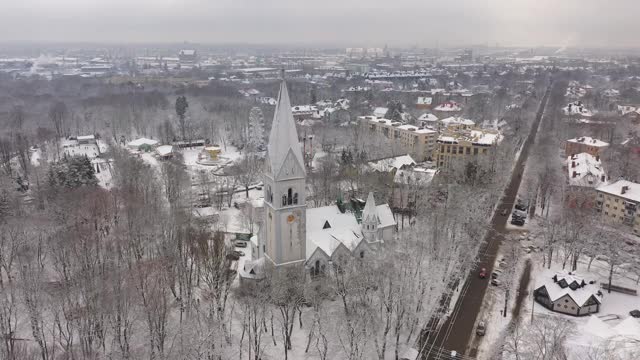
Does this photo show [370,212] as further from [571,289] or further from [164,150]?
[164,150]

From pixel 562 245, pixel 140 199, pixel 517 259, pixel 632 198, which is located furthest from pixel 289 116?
pixel 632 198

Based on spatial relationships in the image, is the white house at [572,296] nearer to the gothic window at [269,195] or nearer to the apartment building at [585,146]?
the gothic window at [269,195]

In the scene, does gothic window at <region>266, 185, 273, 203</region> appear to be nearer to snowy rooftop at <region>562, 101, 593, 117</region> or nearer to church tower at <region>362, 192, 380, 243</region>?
church tower at <region>362, 192, 380, 243</region>

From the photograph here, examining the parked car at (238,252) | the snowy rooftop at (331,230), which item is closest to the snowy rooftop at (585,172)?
the snowy rooftop at (331,230)

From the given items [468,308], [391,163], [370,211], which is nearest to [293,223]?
[370,211]

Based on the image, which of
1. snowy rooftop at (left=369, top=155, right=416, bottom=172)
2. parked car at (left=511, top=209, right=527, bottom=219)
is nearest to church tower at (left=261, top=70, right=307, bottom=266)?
parked car at (left=511, top=209, right=527, bottom=219)

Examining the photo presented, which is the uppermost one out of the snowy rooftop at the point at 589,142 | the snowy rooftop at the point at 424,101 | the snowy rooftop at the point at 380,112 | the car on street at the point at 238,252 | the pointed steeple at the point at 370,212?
the snowy rooftop at the point at 424,101

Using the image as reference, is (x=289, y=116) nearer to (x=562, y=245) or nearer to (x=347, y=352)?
(x=347, y=352)
